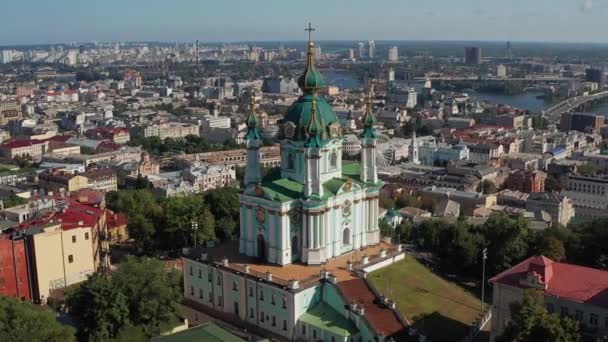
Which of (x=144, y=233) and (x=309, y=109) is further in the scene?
(x=144, y=233)

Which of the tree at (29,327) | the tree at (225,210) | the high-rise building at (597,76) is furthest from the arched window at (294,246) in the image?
the high-rise building at (597,76)

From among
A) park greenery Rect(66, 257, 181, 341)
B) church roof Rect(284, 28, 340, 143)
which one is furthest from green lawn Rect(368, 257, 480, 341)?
park greenery Rect(66, 257, 181, 341)

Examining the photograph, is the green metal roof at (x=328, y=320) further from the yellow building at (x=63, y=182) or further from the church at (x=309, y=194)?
the yellow building at (x=63, y=182)

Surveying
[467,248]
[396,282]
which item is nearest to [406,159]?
[467,248]

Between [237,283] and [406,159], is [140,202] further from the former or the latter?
[406,159]

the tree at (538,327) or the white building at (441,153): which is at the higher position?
the tree at (538,327)

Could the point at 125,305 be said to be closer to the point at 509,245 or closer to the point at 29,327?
the point at 29,327

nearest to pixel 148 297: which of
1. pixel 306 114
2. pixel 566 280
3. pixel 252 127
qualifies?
pixel 252 127
